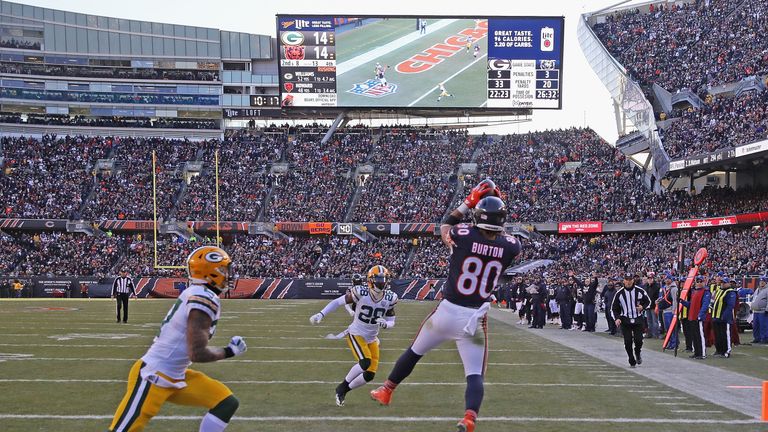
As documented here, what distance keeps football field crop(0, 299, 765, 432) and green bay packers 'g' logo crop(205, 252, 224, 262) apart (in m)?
2.82

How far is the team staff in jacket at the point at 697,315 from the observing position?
1573 centimetres

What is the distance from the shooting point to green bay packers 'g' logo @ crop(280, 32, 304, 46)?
161 ft

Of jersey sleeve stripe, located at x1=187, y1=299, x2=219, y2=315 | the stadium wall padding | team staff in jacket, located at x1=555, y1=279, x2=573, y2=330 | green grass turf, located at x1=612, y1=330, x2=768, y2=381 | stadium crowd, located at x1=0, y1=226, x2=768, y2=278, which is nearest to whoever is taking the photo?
jersey sleeve stripe, located at x1=187, y1=299, x2=219, y2=315

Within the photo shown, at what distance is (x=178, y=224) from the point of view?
48.7m

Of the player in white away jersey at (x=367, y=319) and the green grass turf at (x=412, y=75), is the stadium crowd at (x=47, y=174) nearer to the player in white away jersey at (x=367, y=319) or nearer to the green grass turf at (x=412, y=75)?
the green grass turf at (x=412, y=75)

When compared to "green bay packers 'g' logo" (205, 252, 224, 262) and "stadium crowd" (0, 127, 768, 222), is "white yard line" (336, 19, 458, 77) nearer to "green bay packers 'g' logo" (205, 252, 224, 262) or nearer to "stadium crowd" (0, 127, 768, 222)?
"stadium crowd" (0, 127, 768, 222)

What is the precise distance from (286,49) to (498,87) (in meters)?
12.9

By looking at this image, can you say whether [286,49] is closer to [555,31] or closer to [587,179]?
[555,31]

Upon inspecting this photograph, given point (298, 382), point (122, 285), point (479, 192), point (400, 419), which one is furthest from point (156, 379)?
point (122, 285)

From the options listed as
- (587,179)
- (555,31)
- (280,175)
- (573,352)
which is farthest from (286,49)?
(573,352)

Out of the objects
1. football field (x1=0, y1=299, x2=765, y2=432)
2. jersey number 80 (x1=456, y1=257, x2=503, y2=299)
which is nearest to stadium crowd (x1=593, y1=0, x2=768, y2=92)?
football field (x1=0, y1=299, x2=765, y2=432)

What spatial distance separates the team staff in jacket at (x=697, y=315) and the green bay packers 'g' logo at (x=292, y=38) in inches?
1441

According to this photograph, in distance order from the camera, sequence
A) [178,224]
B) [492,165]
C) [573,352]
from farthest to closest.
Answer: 1. [492,165]
2. [178,224]
3. [573,352]

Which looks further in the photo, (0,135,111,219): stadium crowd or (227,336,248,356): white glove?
(0,135,111,219): stadium crowd
